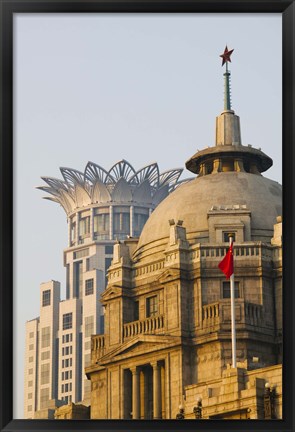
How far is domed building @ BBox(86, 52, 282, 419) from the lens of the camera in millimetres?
76625

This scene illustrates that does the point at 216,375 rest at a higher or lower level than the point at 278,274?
lower

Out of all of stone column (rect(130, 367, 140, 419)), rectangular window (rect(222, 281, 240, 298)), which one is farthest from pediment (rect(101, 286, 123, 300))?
rectangular window (rect(222, 281, 240, 298))

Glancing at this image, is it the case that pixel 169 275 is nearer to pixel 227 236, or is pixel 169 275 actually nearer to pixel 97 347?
pixel 227 236

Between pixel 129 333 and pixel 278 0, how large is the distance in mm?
68144

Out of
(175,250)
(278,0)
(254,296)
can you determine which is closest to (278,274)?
(254,296)

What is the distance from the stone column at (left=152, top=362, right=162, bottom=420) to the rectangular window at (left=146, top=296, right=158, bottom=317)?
517 centimetres

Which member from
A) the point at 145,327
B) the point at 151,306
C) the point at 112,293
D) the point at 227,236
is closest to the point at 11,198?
the point at 227,236

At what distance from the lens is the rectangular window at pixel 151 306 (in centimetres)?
8256

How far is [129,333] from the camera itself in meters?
82.4

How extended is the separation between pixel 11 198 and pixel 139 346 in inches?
2615

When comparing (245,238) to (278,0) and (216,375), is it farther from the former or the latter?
(278,0)

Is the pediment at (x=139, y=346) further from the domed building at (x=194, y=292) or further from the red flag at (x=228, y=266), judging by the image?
the red flag at (x=228, y=266)

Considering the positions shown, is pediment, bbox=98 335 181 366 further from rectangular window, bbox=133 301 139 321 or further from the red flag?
the red flag

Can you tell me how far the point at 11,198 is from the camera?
14.7 metres
